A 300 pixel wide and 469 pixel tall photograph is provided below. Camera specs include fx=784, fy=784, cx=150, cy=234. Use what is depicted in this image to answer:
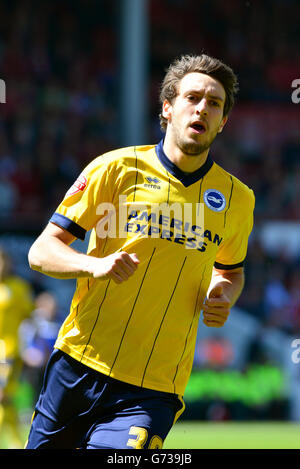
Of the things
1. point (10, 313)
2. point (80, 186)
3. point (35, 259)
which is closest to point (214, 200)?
point (80, 186)

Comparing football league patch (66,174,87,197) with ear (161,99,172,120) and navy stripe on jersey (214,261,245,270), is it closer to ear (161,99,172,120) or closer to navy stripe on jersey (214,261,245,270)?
ear (161,99,172,120)

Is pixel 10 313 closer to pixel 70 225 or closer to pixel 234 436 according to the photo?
pixel 234 436

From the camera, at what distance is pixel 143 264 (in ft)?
12.2

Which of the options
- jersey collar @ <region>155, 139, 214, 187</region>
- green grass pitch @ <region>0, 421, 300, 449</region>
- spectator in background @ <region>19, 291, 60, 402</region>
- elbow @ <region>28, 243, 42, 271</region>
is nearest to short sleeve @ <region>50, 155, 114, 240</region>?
elbow @ <region>28, 243, 42, 271</region>

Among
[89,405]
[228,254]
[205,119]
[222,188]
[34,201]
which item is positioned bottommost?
[34,201]

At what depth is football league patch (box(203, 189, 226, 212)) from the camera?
387 centimetres

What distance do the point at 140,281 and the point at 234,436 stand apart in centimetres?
793

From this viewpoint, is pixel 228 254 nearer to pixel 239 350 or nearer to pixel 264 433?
pixel 264 433

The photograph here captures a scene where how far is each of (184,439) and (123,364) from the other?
23.7 feet

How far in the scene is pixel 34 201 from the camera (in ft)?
49.5

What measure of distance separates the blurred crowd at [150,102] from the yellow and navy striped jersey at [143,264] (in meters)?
9.28

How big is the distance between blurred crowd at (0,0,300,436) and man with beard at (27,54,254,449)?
30.4 feet

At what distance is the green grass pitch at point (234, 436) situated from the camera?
9.66 m

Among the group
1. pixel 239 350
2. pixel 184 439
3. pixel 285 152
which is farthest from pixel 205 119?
pixel 285 152
